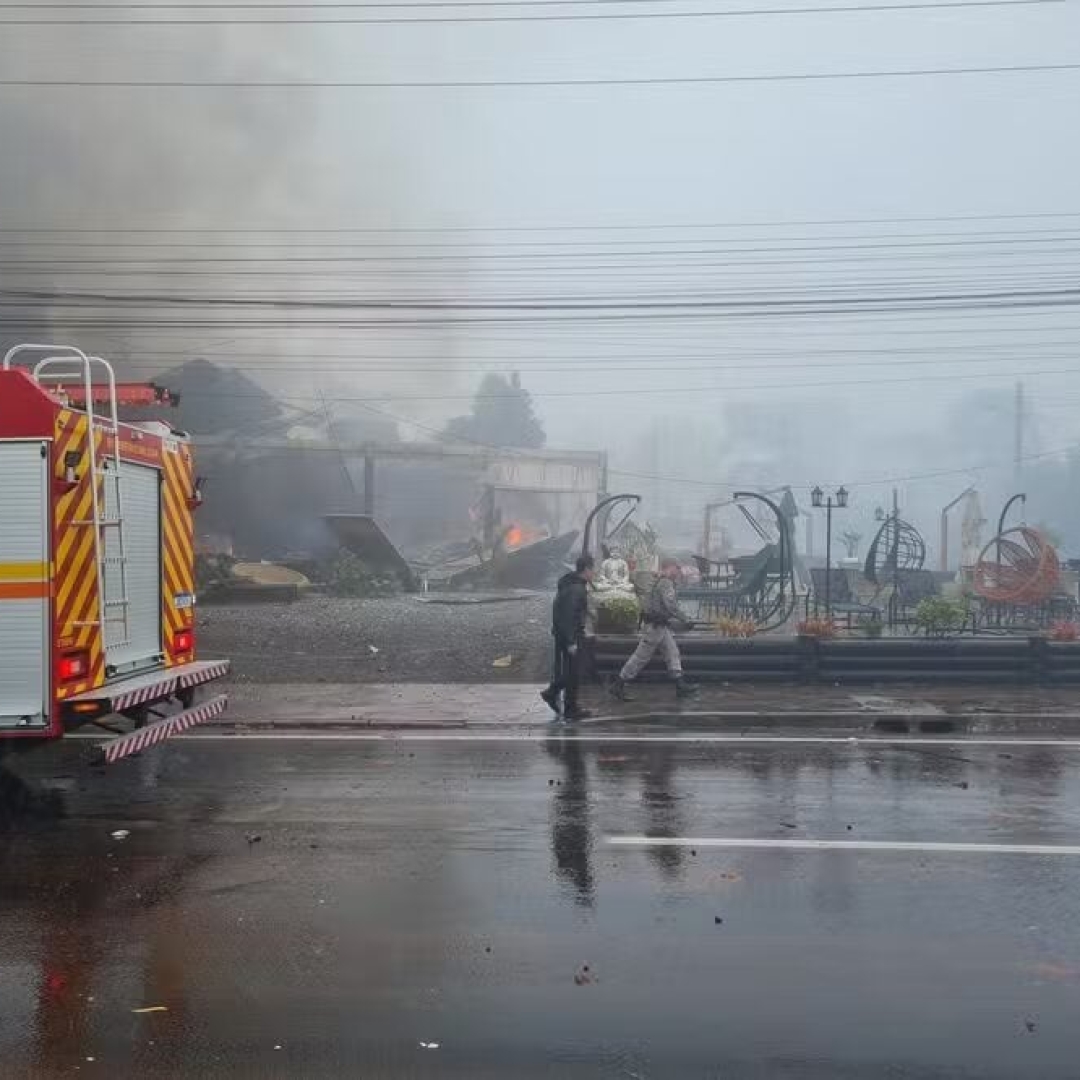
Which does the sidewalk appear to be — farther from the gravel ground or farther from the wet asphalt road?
the wet asphalt road

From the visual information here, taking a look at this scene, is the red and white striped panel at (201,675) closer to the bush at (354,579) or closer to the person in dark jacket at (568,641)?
the person in dark jacket at (568,641)

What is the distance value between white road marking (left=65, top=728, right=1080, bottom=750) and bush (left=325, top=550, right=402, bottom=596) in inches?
437

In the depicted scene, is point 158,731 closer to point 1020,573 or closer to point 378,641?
point 378,641

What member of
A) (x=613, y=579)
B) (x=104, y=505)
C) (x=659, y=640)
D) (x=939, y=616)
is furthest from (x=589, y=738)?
(x=613, y=579)

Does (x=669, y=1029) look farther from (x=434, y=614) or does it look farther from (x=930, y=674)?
(x=434, y=614)

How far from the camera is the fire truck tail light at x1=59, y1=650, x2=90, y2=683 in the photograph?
6.15 metres

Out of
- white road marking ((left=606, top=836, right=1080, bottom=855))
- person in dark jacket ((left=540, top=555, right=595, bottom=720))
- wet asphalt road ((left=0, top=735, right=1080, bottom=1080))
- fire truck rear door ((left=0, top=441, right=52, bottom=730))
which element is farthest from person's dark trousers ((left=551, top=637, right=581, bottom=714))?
fire truck rear door ((left=0, top=441, right=52, bottom=730))

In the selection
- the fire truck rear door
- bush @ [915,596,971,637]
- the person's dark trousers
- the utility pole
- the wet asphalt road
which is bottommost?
the wet asphalt road

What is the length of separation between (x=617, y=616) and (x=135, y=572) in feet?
22.8

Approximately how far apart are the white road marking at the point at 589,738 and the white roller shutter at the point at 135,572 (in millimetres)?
1949

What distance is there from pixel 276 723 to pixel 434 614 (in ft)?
24.7

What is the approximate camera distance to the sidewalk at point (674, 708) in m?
9.87

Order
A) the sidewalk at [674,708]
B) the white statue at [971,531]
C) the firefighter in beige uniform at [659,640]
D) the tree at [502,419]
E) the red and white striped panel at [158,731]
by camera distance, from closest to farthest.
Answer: the red and white striped panel at [158,731], the sidewalk at [674,708], the firefighter in beige uniform at [659,640], the white statue at [971,531], the tree at [502,419]

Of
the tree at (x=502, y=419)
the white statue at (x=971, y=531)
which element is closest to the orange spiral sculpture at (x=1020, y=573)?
the white statue at (x=971, y=531)
